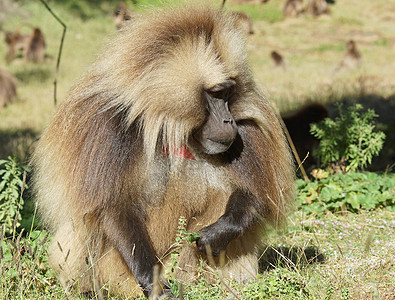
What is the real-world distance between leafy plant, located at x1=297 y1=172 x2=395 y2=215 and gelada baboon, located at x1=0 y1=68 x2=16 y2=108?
6648 mm

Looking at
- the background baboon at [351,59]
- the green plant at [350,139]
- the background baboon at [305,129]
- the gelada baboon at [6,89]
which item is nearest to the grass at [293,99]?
the gelada baboon at [6,89]

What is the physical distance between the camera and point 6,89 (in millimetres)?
10195

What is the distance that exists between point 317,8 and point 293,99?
34.6 ft

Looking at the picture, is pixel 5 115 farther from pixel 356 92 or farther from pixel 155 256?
pixel 155 256

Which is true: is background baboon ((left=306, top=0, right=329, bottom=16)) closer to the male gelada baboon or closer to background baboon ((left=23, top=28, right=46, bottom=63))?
background baboon ((left=23, top=28, right=46, bottom=63))

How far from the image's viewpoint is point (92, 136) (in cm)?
316

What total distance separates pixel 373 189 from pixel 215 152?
2.44 metres

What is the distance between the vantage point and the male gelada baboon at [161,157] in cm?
308

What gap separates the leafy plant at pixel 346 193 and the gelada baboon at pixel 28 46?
397 inches

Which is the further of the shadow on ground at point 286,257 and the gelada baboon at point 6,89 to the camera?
the gelada baboon at point 6,89

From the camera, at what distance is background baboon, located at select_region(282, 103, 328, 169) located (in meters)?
6.25

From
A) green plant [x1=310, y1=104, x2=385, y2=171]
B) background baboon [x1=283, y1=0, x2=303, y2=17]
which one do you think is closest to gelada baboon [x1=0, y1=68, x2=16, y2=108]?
green plant [x1=310, y1=104, x2=385, y2=171]

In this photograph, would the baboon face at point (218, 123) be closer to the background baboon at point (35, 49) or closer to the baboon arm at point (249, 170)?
the baboon arm at point (249, 170)

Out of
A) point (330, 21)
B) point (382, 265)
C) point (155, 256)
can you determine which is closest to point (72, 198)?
point (155, 256)
